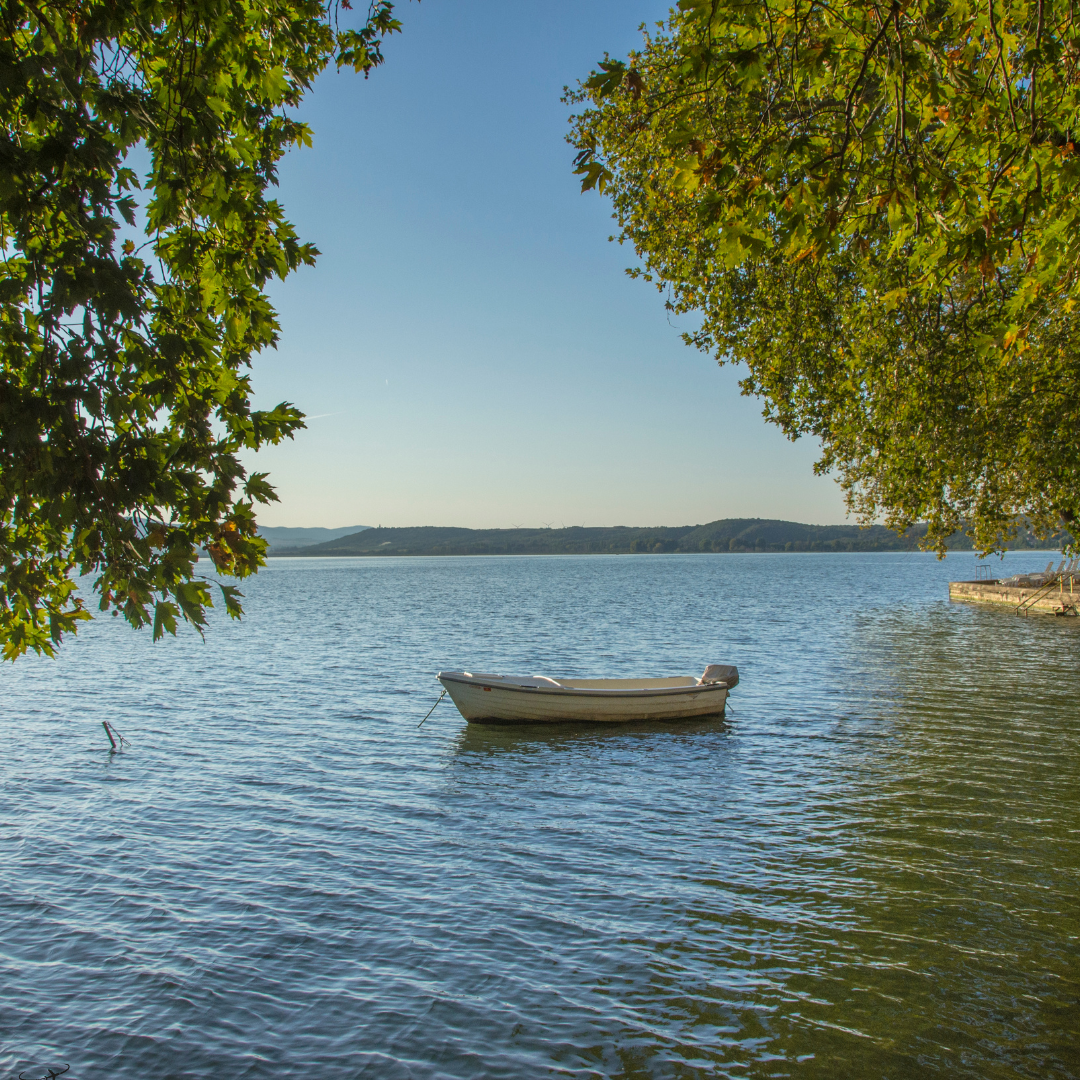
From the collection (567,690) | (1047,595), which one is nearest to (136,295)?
(567,690)

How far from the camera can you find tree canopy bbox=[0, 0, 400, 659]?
4629 millimetres

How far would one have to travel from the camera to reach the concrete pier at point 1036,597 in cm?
5305

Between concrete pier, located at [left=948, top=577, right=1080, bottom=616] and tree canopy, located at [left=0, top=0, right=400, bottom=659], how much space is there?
195ft

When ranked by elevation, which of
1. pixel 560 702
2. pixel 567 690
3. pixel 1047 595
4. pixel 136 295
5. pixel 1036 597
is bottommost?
pixel 560 702

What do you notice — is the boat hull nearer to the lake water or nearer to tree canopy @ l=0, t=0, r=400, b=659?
the lake water

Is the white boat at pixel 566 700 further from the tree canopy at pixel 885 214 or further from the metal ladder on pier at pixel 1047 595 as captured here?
the metal ladder on pier at pixel 1047 595

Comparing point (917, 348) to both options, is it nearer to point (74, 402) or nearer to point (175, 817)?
point (74, 402)

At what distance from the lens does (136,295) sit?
5020 millimetres

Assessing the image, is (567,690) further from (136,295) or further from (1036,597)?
(1036,597)

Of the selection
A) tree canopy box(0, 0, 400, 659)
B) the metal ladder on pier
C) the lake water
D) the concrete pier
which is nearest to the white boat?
the lake water

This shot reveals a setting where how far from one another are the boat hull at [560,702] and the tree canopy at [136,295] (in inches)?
608

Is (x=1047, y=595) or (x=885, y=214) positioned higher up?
(x=885, y=214)

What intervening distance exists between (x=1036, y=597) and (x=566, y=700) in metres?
49.2

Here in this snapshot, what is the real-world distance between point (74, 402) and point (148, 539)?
2.87 ft
